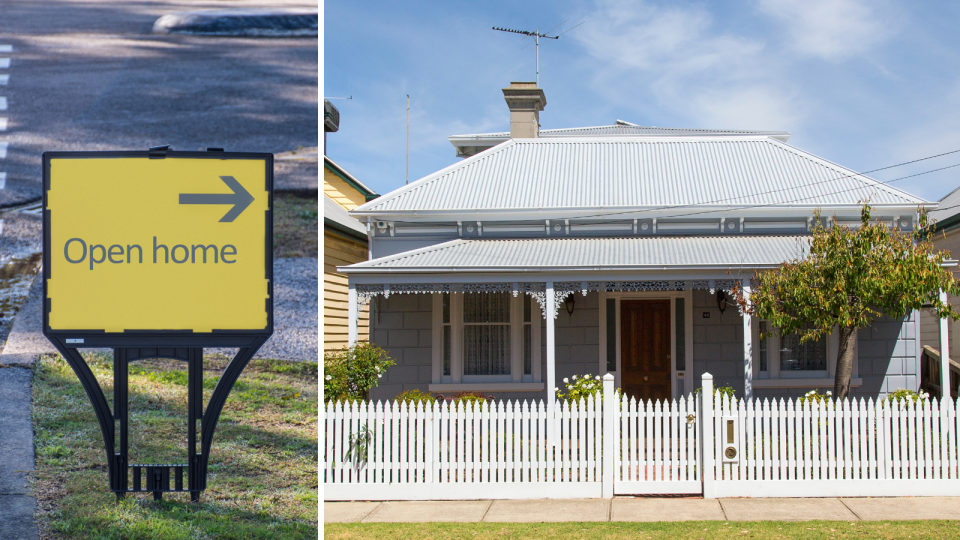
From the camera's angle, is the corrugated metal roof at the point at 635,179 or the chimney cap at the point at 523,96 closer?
the corrugated metal roof at the point at 635,179

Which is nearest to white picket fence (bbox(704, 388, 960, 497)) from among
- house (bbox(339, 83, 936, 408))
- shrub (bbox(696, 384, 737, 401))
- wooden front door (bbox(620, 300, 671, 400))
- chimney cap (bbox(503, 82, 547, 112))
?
shrub (bbox(696, 384, 737, 401))

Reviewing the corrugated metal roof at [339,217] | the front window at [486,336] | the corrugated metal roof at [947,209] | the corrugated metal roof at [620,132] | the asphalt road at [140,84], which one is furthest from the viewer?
the corrugated metal roof at [620,132]

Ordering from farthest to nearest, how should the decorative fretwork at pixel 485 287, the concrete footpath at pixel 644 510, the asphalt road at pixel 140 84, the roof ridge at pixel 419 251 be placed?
1. the roof ridge at pixel 419 251
2. the decorative fretwork at pixel 485 287
3. the asphalt road at pixel 140 84
4. the concrete footpath at pixel 644 510

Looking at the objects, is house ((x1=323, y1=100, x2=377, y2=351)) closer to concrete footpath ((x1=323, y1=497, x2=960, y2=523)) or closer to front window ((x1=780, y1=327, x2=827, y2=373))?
concrete footpath ((x1=323, y1=497, x2=960, y2=523))

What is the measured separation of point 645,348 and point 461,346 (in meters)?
3.39

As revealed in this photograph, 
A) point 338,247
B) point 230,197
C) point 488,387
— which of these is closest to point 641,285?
point 488,387

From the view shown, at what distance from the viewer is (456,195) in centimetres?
1467

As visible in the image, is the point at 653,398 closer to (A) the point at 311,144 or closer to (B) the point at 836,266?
(B) the point at 836,266

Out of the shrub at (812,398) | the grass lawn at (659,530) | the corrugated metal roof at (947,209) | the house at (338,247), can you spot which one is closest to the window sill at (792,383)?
the shrub at (812,398)

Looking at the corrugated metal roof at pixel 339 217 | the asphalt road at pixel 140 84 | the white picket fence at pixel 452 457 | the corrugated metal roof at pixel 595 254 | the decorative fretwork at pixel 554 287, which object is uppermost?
the asphalt road at pixel 140 84

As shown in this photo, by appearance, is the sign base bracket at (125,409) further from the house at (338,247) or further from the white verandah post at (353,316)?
the house at (338,247)

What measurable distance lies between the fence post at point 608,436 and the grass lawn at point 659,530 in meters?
1.16

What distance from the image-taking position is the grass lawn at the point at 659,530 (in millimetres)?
7324

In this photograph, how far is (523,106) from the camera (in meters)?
17.7
